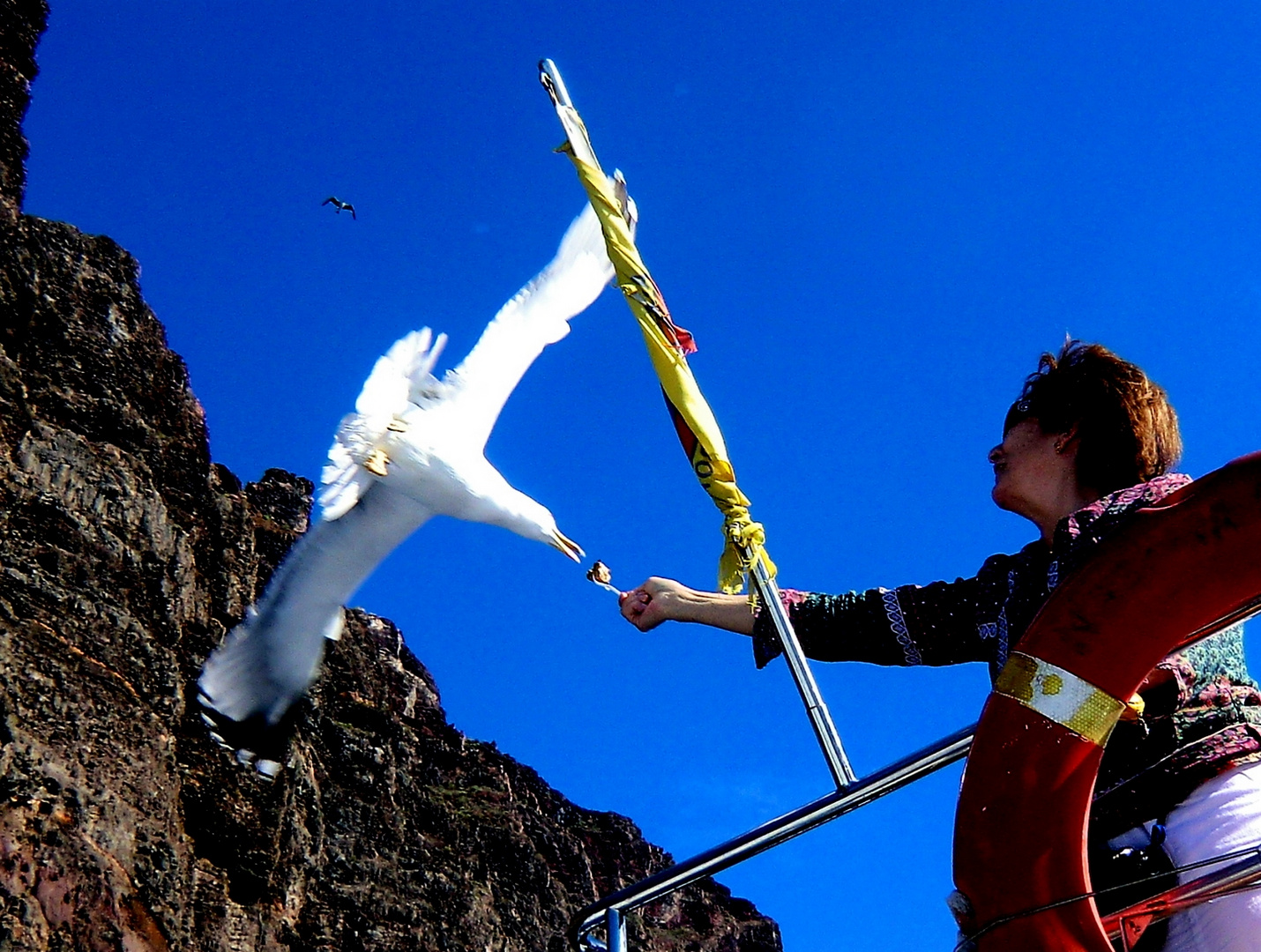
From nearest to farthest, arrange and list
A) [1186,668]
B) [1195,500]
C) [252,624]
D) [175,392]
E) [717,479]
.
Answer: [1195,500] → [1186,668] → [717,479] → [252,624] → [175,392]

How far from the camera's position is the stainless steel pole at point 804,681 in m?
2.25

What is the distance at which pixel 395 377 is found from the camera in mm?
9227

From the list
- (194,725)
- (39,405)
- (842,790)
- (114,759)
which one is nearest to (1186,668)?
(842,790)

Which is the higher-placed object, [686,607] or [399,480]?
[399,480]

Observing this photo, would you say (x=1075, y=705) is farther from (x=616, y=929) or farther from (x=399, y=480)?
(x=399, y=480)

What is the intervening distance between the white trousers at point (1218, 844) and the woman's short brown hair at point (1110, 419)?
Result: 595mm

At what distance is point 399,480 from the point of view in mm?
9391

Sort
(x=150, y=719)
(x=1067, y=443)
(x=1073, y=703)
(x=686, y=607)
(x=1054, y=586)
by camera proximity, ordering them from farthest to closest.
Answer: (x=150, y=719) < (x=686, y=607) < (x=1067, y=443) < (x=1054, y=586) < (x=1073, y=703)

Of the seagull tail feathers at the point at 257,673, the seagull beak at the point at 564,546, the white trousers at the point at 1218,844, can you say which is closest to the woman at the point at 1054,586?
the white trousers at the point at 1218,844

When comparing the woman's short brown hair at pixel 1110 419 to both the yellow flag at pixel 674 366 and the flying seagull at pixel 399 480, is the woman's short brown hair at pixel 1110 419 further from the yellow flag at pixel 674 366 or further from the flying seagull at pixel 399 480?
the flying seagull at pixel 399 480

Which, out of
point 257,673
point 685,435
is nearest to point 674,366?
point 685,435

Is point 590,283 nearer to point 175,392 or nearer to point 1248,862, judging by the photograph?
point 1248,862

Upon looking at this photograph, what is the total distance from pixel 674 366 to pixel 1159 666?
3.82 feet

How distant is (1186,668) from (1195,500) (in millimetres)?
450
